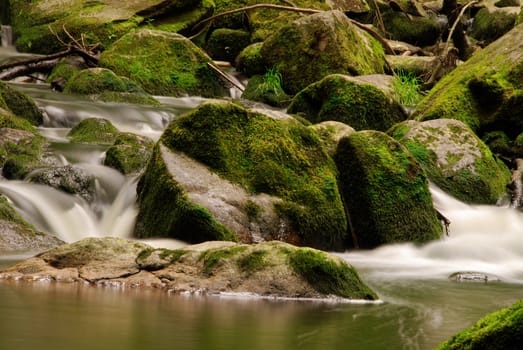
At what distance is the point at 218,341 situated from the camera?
11.9ft

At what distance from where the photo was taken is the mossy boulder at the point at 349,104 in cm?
1190

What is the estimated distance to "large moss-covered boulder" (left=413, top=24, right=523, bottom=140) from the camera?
12.5m

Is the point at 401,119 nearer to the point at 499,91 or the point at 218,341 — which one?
the point at 499,91

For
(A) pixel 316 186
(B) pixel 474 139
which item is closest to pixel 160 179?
(A) pixel 316 186

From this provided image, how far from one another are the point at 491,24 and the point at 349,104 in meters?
15.5

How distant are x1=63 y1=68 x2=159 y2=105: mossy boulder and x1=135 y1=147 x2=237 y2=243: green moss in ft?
19.7

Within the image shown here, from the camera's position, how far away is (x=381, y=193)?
27.6 ft

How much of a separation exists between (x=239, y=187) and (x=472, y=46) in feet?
47.7

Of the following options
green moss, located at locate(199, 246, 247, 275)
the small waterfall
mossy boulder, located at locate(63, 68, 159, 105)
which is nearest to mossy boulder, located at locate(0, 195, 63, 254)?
green moss, located at locate(199, 246, 247, 275)

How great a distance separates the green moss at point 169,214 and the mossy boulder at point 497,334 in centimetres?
471

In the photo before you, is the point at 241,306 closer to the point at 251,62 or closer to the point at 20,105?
the point at 20,105

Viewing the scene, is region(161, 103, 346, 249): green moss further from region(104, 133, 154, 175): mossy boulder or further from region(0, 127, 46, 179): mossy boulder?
region(0, 127, 46, 179): mossy boulder

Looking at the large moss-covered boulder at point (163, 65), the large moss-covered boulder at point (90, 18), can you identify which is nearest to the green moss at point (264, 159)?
the large moss-covered boulder at point (163, 65)

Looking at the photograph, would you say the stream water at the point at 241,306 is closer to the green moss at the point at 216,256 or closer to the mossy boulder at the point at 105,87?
the green moss at the point at 216,256
